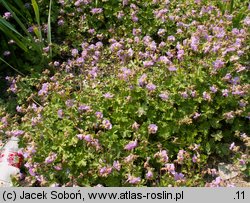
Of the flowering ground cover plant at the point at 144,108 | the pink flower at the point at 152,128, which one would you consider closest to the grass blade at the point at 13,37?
the flowering ground cover plant at the point at 144,108

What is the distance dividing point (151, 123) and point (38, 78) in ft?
4.19

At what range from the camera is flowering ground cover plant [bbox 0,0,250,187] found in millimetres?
3736

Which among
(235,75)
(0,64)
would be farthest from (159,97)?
(0,64)

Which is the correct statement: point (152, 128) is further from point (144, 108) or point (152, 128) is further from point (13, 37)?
point (13, 37)

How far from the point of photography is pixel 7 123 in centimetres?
414

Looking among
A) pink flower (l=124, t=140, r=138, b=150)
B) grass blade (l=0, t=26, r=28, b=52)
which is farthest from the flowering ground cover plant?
grass blade (l=0, t=26, r=28, b=52)

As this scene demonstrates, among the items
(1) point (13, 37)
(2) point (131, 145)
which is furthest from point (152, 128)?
(1) point (13, 37)

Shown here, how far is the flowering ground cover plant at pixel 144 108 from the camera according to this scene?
3736 millimetres

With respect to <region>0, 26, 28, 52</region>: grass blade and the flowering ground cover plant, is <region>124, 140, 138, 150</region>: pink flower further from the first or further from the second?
<region>0, 26, 28, 52</region>: grass blade

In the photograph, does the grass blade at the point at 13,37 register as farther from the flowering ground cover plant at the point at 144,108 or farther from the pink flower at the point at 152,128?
the pink flower at the point at 152,128

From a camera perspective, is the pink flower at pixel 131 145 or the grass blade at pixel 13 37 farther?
the grass blade at pixel 13 37

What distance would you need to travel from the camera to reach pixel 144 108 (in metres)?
4.00

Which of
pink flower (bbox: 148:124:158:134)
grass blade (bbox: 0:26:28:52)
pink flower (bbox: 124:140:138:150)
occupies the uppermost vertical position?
grass blade (bbox: 0:26:28:52)
